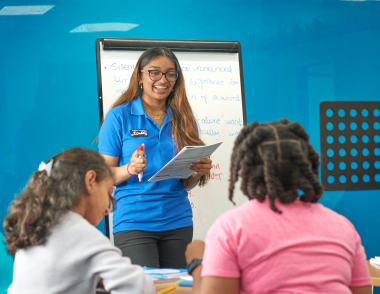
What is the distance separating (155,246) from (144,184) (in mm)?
319

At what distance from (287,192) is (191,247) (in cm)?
36

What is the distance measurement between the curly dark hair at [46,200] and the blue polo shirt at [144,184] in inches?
27.7

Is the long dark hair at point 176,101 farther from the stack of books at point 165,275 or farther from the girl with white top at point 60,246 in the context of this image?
the girl with white top at point 60,246

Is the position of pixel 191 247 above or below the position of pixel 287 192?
below

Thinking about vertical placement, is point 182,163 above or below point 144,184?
above

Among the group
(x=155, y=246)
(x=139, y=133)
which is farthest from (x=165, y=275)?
(x=139, y=133)

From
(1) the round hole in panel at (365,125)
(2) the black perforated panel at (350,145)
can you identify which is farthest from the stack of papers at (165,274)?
(1) the round hole in panel at (365,125)

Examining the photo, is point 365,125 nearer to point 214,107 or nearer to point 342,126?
point 342,126

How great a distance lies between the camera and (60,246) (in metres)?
0.97

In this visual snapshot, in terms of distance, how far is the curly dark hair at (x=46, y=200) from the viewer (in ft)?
3.25

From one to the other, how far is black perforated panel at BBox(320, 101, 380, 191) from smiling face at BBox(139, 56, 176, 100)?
1830mm

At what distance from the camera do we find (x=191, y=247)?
3.61 feet

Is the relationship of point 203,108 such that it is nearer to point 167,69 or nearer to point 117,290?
point 167,69

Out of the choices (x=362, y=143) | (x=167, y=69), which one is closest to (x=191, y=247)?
(x=167, y=69)
